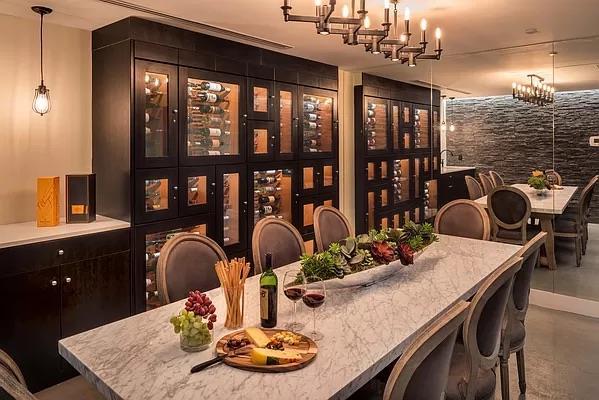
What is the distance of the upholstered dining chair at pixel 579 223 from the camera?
434 cm

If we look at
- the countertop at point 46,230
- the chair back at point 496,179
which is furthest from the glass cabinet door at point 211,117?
the chair back at point 496,179

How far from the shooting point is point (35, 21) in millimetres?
3287

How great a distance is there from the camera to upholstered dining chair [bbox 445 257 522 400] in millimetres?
1646

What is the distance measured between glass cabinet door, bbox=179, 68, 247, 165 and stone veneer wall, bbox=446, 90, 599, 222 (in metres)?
2.70

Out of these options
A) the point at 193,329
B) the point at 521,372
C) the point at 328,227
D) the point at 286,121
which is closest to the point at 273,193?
the point at 286,121

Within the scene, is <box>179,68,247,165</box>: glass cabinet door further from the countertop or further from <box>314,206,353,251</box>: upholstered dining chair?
<box>314,206,353,251</box>: upholstered dining chair

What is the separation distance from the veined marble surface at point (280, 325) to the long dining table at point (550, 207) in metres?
2.37

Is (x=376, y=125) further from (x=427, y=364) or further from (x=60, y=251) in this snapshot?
(x=427, y=364)

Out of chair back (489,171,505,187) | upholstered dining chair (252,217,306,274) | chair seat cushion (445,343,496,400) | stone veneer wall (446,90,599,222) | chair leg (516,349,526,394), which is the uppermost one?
stone veneer wall (446,90,599,222)

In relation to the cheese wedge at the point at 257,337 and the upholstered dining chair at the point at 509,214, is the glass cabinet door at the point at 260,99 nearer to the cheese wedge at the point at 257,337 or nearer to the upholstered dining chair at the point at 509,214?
the upholstered dining chair at the point at 509,214

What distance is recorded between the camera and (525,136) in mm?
4652

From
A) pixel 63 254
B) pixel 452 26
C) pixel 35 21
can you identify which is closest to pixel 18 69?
pixel 35 21

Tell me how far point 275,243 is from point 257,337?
4.40 ft

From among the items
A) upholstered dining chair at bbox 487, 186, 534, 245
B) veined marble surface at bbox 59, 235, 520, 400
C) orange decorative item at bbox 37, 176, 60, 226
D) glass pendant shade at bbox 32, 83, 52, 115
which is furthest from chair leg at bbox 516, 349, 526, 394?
glass pendant shade at bbox 32, 83, 52, 115
